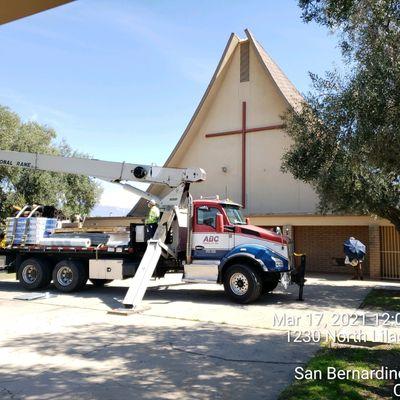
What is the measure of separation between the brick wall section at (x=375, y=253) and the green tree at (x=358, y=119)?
4852 millimetres

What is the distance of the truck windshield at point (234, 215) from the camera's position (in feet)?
41.1

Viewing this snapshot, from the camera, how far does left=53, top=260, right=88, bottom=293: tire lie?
13328 millimetres

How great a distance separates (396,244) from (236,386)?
14762 millimetres

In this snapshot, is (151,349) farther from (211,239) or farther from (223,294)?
(223,294)

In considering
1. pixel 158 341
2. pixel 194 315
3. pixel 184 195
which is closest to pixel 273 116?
pixel 184 195

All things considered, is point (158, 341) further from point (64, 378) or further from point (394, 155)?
point (394, 155)

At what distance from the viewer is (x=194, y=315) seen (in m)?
10.1

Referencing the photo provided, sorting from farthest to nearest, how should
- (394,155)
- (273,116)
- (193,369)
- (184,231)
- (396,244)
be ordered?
(273,116) < (396,244) < (184,231) < (394,155) < (193,369)

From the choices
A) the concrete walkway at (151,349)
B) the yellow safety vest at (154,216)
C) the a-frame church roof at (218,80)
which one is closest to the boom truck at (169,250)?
the yellow safety vest at (154,216)

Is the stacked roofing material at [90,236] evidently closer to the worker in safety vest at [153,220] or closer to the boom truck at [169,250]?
the boom truck at [169,250]

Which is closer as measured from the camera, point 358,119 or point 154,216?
point 358,119

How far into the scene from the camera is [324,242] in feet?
66.7

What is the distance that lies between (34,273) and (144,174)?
466cm

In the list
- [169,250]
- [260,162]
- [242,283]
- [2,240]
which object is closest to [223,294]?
[242,283]
